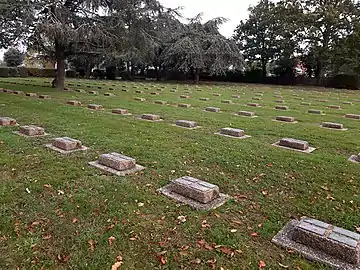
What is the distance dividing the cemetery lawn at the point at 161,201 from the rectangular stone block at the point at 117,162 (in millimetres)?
198

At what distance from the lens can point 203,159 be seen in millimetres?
4074

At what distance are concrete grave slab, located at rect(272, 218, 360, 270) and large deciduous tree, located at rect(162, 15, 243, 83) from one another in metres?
21.5

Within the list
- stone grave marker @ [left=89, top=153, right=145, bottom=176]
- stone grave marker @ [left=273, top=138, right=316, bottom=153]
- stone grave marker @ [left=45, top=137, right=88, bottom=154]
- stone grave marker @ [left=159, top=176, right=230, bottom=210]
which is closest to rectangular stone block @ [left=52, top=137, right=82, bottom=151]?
stone grave marker @ [left=45, top=137, right=88, bottom=154]

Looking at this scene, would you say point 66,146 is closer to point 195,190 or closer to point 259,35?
point 195,190

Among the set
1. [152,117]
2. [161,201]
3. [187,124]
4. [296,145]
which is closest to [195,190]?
[161,201]

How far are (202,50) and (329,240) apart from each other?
22.5 meters

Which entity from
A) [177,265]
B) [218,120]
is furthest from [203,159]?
[218,120]

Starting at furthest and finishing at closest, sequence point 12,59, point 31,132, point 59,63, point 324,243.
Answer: point 12,59 → point 59,63 → point 31,132 → point 324,243

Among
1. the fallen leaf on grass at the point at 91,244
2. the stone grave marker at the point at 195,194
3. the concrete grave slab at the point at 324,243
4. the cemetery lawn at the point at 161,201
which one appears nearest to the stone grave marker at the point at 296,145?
the cemetery lawn at the point at 161,201

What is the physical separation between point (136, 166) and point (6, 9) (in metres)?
8.59

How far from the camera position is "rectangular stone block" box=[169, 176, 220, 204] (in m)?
2.81

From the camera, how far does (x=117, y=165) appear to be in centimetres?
353

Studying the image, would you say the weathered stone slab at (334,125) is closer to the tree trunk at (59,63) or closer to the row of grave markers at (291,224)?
the row of grave markers at (291,224)

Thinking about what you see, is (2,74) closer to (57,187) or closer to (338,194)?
(57,187)
